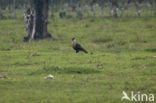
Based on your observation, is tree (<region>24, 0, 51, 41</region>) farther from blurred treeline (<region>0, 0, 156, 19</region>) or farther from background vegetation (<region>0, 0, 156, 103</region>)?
blurred treeline (<region>0, 0, 156, 19</region>)

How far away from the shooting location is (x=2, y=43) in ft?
77.4

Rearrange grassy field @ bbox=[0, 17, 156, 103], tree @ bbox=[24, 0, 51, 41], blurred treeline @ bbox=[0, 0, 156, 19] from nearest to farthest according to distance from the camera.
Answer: grassy field @ bbox=[0, 17, 156, 103]
tree @ bbox=[24, 0, 51, 41]
blurred treeline @ bbox=[0, 0, 156, 19]

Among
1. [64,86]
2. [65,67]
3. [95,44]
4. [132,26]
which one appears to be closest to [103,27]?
[132,26]

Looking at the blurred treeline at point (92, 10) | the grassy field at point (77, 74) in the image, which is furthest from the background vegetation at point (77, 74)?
the blurred treeline at point (92, 10)

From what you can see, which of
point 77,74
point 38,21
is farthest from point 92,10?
point 77,74

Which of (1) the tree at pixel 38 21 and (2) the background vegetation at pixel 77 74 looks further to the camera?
(1) the tree at pixel 38 21

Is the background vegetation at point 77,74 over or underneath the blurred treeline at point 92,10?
over

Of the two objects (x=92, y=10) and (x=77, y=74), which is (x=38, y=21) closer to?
(x=77, y=74)

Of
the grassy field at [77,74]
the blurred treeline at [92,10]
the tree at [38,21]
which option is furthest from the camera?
the blurred treeline at [92,10]

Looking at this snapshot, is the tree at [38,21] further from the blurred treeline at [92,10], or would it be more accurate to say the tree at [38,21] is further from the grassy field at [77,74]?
the blurred treeline at [92,10]

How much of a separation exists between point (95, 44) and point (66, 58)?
644 centimetres

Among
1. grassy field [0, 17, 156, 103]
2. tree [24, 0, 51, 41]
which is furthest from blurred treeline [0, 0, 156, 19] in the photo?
grassy field [0, 17, 156, 103]

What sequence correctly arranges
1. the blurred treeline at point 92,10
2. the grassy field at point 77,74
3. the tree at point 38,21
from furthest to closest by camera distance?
the blurred treeline at point 92,10 < the tree at point 38,21 < the grassy field at point 77,74

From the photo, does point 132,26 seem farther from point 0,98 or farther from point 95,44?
point 0,98
